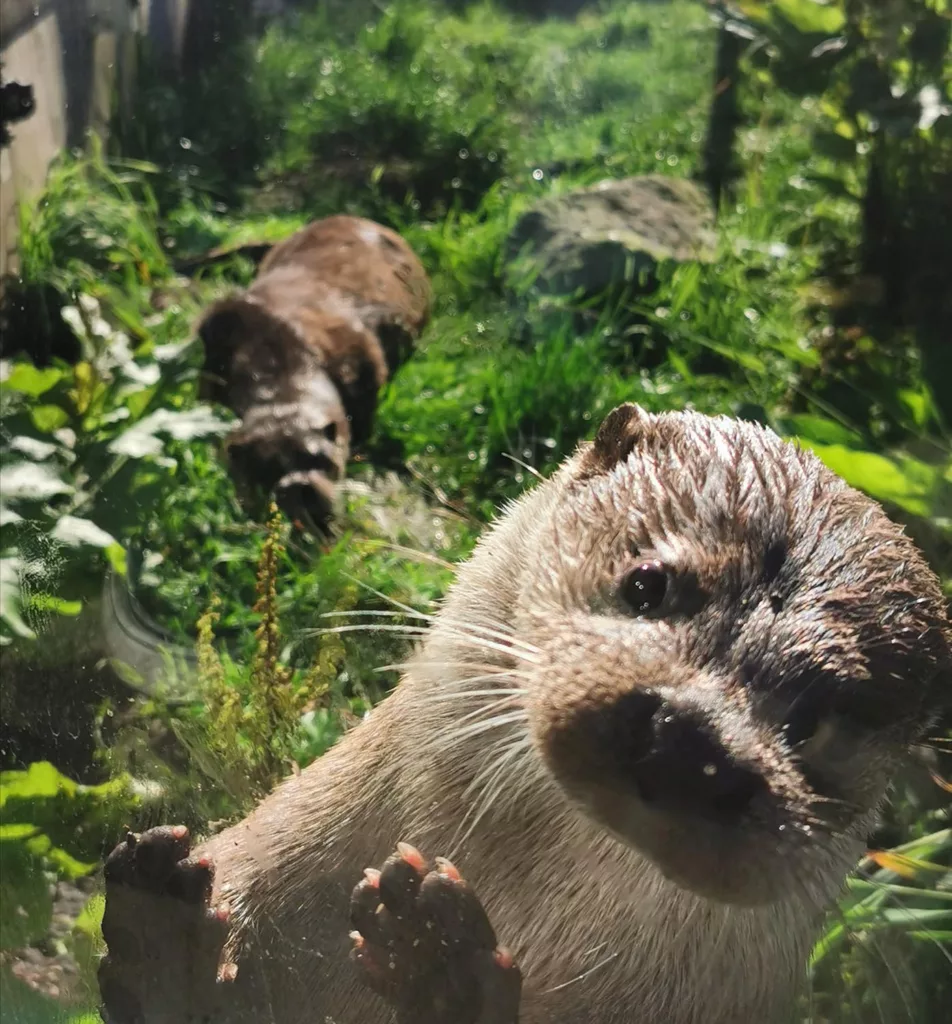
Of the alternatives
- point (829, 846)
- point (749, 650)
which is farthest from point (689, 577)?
point (829, 846)

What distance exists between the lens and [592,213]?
1135 millimetres

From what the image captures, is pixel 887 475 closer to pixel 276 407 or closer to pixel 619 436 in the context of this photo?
pixel 619 436

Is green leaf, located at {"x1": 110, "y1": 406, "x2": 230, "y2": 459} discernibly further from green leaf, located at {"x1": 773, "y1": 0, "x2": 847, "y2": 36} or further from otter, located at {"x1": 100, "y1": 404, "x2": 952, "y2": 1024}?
green leaf, located at {"x1": 773, "y1": 0, "x2": 847, "y2": 36}

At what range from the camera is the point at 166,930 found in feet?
2.89

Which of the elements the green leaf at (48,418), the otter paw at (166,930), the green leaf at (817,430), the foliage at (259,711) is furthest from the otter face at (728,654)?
the green leaf at (48,418)

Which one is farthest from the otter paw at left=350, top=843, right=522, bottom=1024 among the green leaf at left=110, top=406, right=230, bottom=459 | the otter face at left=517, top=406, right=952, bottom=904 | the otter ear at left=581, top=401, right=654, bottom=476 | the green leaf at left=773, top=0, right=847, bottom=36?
the green leaf at left=773, top=0, right=847, bottom=36

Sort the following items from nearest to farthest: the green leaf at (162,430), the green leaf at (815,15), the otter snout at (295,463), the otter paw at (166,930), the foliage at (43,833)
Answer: the otter paw at (166,930), the foliage at (43,833), the otter snout at (295,463), the green leaf at (162,430), the green leaf at (815,15)

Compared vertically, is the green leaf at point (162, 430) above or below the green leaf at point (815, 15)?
below

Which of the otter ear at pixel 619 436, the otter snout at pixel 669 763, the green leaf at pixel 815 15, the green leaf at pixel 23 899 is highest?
the green leaf at pixel 815 15

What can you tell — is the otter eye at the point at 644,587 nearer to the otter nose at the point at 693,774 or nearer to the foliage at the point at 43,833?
the otter nose at the point at 693,774

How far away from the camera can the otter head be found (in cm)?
117

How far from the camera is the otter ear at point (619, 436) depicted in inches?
33.2

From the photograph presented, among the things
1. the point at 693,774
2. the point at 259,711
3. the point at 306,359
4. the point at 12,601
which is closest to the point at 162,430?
the point at 306,359

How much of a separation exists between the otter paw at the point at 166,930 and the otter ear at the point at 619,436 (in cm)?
48
